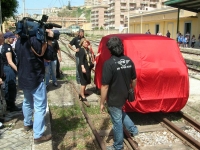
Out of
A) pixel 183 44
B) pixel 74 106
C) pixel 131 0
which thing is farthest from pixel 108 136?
pixel 131 0

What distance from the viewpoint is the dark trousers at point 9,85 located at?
5812 millimetres

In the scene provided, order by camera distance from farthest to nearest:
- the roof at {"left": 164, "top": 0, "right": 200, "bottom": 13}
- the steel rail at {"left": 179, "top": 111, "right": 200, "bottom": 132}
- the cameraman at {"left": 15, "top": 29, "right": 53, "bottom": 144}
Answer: the roof at {"left": 164, "top": 0, "right": 200, "bottom": 13}, the steel rail at {"left": 179, "top": 111, "right": 200, "bottom": 132}, the cameraman at {"left": 15, "top": 29, "right": 53, "bottom": 144}

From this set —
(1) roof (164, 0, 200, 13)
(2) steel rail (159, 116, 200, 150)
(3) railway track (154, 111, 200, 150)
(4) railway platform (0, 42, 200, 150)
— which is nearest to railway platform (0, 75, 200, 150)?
(4) railway platform (0, 42, 200, 150)

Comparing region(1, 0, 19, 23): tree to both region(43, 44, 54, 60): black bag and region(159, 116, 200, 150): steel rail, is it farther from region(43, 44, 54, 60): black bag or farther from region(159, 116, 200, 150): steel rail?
region(43, 44, 54, 60): black bag

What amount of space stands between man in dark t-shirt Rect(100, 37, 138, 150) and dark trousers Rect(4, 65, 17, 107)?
8.53ft

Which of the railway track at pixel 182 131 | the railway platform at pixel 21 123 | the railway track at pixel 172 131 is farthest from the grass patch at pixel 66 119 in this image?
the railway track at pixel 182 131

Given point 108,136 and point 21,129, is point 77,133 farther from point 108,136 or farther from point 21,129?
point 21,129

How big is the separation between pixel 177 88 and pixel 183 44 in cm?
2585

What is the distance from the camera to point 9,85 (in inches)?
229

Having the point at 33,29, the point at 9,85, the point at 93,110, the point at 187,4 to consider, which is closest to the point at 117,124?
the point at 33,29

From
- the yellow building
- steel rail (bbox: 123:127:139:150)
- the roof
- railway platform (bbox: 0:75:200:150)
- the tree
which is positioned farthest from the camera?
the yellow building

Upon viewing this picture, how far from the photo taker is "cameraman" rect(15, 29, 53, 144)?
12.7 ft

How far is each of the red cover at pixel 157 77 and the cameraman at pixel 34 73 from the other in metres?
1.99

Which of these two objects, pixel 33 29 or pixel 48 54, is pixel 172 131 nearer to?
pixel 48 54
